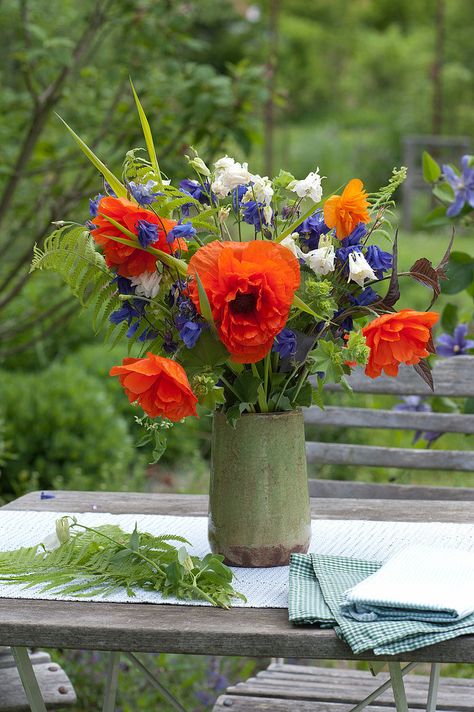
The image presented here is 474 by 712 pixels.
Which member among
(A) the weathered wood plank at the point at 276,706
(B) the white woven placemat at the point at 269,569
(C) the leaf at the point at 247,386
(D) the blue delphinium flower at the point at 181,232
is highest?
(D) the blue delphinium flower at the point at 181,232

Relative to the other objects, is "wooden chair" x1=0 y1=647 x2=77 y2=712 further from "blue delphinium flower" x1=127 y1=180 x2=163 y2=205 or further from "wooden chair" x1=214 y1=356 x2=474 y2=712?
"blue delphinium flower" x1=127 y1=180 x2=163 y2=205

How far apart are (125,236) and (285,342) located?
249 mm

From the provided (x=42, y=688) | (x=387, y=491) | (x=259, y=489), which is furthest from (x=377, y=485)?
(x=259, y=489)

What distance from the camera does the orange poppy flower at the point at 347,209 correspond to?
4.43 ft

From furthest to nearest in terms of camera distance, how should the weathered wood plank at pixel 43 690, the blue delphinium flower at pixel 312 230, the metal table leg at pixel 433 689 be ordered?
the weathered wood plank at pixel 43 690
the metal table leg at pixel 433 689
the blue delphinium flower at pixel 312 230

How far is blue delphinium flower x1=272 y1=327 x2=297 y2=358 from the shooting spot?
1348 mm

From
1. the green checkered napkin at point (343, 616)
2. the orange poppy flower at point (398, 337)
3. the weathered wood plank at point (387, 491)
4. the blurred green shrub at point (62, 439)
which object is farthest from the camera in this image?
the blurred green shrub at point (62, 439)

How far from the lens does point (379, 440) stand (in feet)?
15.9

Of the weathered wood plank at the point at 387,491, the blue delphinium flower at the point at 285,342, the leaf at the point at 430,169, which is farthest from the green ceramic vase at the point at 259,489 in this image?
the leaf at the point at 430,169

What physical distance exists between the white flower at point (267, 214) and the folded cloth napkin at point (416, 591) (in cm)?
49

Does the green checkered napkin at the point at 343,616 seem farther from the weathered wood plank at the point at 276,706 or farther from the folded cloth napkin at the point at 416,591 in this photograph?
the weathered wood plank at the point at 276,706

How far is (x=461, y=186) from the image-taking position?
2.46 meters

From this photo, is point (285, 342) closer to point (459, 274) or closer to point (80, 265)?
point (80, 265)

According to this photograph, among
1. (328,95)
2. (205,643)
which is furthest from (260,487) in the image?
(328,95)
